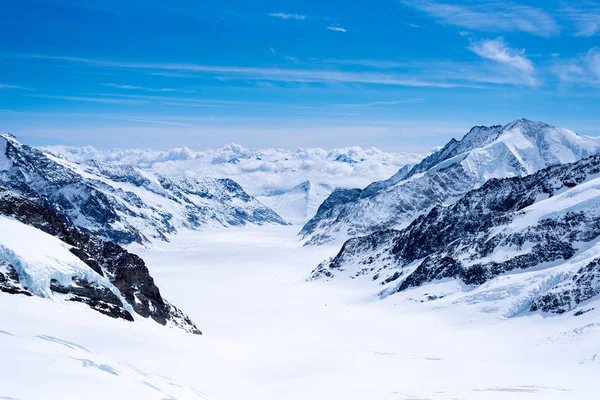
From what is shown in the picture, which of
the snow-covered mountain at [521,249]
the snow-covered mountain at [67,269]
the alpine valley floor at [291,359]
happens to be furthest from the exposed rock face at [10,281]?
the snow-covered mountain at [521,249]

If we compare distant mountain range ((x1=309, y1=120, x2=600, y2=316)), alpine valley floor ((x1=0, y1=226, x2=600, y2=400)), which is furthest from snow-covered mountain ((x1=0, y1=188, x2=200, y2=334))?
distant mountain range ((x1=309, y1=120, x2=600, y2=316))

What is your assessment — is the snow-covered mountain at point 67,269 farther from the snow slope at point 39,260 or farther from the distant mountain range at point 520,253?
the distant mountain range at point 520,253

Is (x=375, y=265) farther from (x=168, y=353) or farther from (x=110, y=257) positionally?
(x=168, y=353)

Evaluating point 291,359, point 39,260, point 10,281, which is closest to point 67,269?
point 39,260

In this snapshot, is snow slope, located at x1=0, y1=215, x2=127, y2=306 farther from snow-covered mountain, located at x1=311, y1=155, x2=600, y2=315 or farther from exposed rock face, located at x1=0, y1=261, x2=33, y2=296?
snow-covered mountain, located at x1=311, y1=155, x2=600, y2=315

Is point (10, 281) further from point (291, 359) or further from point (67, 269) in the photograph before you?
point (291, 359)

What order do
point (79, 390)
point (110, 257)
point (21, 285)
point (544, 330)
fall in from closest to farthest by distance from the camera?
point (79, 390) → point (21, 285) → point (110, 257) → point (544, 330)

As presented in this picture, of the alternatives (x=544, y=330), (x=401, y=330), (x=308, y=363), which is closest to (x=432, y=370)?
(x=308, y=363)
